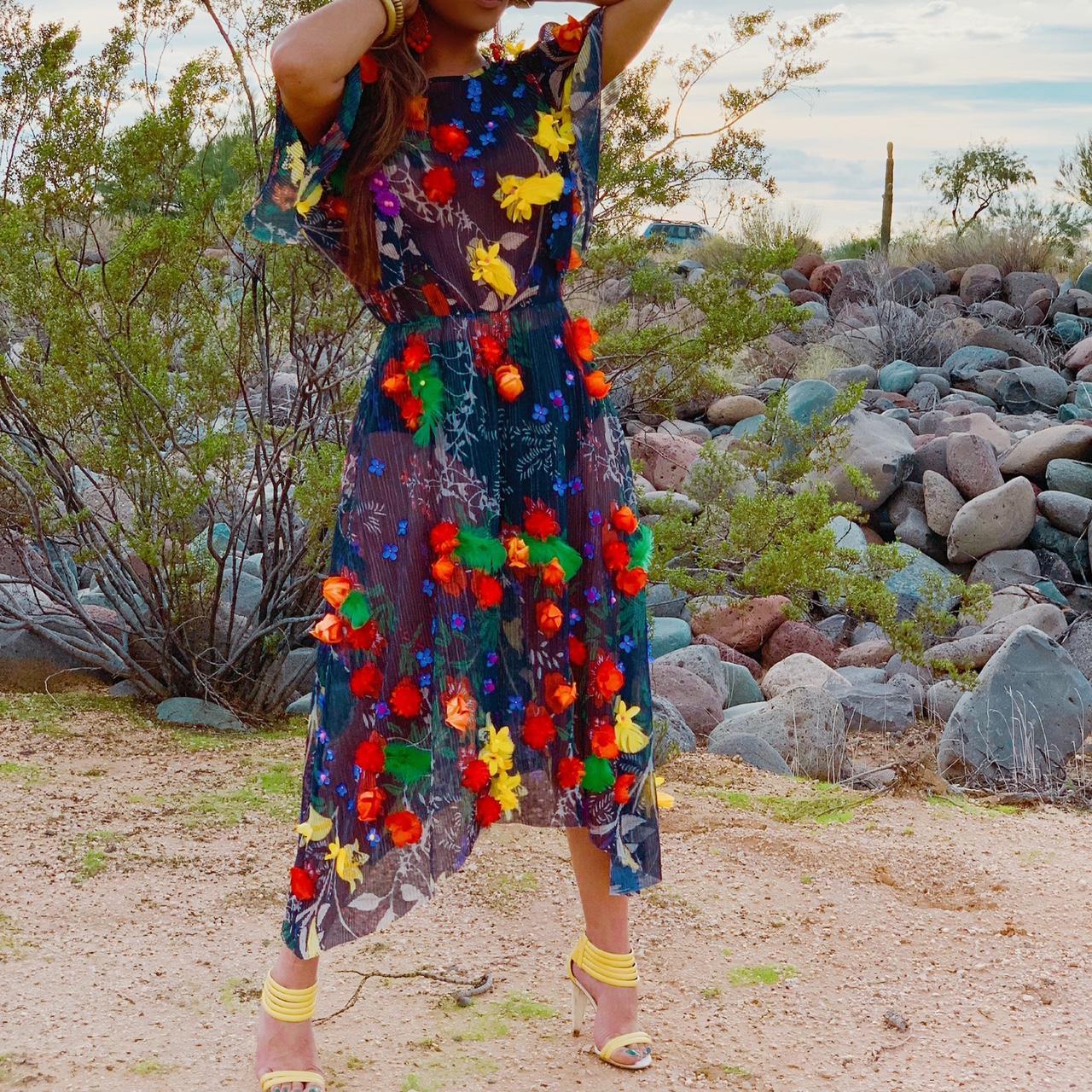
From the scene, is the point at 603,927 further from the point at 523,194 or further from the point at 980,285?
the point at 980,285

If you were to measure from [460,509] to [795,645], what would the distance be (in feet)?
15.7

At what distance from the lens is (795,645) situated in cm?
694

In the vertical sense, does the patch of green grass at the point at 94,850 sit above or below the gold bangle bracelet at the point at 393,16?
below

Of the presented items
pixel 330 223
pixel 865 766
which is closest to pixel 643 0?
pixel 330 223

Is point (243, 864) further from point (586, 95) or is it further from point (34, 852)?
point (586, 95)

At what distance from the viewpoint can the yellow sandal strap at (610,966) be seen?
2684 mm

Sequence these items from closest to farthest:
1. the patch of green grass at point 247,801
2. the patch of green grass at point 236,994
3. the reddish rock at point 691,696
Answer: the patch of green grass at point 236,994 < the patch of green grass at point 247,801 < the reddish rock at point 691,696

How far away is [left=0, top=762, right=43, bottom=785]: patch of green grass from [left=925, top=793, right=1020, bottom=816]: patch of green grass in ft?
9.13

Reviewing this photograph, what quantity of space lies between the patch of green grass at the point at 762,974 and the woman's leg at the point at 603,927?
45 centimetres

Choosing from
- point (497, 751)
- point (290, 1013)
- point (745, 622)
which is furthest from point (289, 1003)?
point (745, 622)

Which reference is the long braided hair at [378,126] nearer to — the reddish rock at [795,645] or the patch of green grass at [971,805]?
the patch of green grass at [971,805]

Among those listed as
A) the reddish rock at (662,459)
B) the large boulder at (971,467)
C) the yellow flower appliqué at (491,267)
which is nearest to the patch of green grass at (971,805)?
the yellow flower appliqué at (491,267)

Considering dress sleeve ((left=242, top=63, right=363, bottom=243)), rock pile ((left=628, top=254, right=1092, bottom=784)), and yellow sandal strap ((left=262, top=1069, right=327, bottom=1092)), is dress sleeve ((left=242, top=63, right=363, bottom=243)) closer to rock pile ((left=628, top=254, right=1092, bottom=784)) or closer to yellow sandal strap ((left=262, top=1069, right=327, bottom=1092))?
yellow sandal strap ((left=262, top=1069, right=327, bottom=1092))

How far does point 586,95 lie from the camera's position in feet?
8.21
